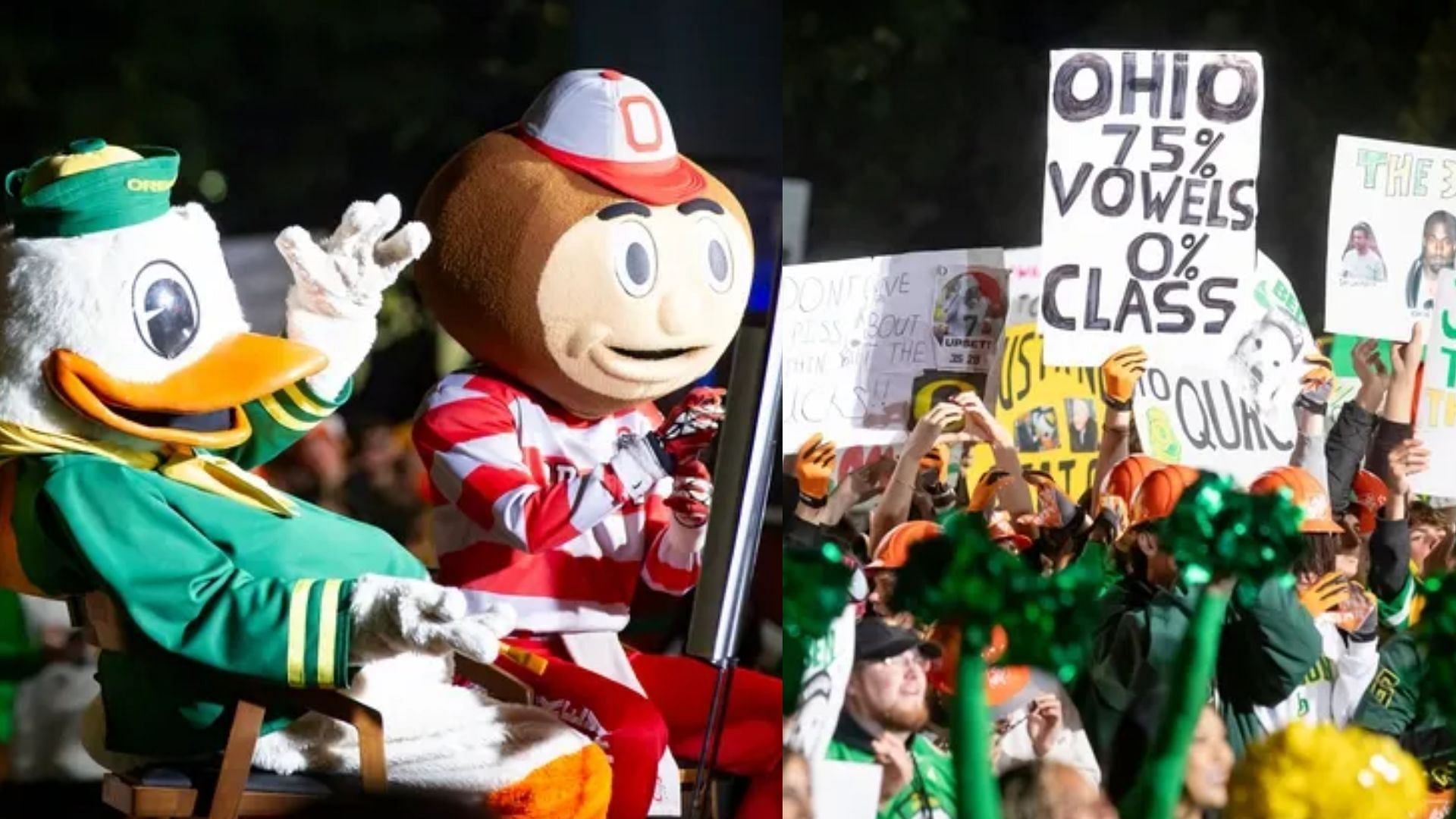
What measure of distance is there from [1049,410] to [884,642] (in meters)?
0.49

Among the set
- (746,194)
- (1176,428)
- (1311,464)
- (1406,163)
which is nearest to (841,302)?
(746,194)

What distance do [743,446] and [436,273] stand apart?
0.51 m

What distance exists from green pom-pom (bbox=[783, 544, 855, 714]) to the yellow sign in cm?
39

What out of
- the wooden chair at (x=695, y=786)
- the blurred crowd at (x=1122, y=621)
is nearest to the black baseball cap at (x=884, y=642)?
the blurred crowd at (x=1122, y=621)

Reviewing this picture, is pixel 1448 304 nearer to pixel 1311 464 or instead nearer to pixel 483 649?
pixel 1311 464

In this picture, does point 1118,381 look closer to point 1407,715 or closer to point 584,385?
point 1407,715

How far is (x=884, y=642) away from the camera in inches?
123

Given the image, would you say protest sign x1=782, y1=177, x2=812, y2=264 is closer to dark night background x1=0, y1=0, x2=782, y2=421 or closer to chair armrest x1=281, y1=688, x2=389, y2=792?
dark night background x1=0, y1=0, x2=782, y2=421

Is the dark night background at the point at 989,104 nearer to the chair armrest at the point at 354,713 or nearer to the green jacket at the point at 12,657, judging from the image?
the chair armrest at the point at 354,713

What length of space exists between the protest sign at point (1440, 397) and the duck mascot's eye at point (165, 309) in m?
2.17

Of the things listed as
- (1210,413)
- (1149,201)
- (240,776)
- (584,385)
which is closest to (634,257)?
(584,385)

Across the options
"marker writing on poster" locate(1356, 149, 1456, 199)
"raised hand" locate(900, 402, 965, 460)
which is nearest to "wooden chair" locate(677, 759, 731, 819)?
"raised hand" locate(900, 402, 965, 460)

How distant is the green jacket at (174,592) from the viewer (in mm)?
2414

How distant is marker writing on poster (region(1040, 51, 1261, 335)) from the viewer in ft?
10.8
